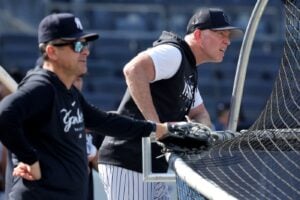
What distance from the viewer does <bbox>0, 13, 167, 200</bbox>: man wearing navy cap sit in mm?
3459

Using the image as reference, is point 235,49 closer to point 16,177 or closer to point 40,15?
point 40,15

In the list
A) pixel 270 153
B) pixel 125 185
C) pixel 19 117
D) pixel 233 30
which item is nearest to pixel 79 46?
pixel 19 117

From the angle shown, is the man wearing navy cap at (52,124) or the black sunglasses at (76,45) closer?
the man wearing navy cap at (52,124)

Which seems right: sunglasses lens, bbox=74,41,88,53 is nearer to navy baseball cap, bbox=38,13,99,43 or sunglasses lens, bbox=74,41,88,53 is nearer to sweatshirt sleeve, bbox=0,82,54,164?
navy baseball cap, bbox=38,13,99,43

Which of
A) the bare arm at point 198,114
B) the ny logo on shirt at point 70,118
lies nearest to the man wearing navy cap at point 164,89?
the bare arm at point 198,114

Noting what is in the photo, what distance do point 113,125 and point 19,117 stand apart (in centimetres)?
68

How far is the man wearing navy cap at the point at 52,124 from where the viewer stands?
346 cm

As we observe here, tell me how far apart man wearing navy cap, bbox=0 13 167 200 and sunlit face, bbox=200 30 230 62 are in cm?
110

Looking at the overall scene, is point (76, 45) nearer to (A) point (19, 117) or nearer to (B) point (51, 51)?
(B) point (51, 51)

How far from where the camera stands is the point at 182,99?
187 inches

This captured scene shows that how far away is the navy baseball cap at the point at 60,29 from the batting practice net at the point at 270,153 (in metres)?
0.64

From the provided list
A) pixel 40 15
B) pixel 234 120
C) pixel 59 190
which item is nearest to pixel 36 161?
pixel 59 190

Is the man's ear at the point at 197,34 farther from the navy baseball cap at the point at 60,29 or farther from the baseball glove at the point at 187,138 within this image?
the navy baseball cap at the point at 60,29

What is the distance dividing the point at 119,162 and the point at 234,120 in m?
0.72
